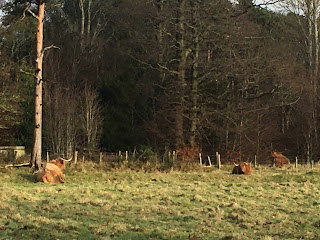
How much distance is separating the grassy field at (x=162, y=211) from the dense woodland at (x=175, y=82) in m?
11.4

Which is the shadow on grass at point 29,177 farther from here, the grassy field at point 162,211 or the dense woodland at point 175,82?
the dense woodland at point 175,82

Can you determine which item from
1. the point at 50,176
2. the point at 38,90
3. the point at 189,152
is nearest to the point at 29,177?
the point at 50,176

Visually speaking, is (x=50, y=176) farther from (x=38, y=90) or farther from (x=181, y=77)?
(x=181, y=77)

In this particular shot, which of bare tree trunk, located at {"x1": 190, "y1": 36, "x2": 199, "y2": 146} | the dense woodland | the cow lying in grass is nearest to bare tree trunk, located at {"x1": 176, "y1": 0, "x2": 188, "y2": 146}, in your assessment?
the dense woodland

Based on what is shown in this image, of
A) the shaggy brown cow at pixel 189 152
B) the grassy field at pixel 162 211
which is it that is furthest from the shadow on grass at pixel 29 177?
the shaggy brown cow at pixel 189 152

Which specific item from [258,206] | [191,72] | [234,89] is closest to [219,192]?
[258,206]

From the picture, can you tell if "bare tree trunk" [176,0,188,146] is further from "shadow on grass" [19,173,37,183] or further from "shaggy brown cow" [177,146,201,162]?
"shadow on grass" [19,173,37,183]

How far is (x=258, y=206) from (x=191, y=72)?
64.8 ft

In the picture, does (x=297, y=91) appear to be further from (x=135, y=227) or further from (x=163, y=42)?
(x=135, y=227)

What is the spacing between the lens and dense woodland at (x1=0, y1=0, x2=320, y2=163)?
99.1ft

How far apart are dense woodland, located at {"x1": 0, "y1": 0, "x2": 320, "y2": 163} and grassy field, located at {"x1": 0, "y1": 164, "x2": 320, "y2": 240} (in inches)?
450

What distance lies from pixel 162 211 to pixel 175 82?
20.6 metres

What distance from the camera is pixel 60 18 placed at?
45.4m

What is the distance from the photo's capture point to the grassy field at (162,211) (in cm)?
821
